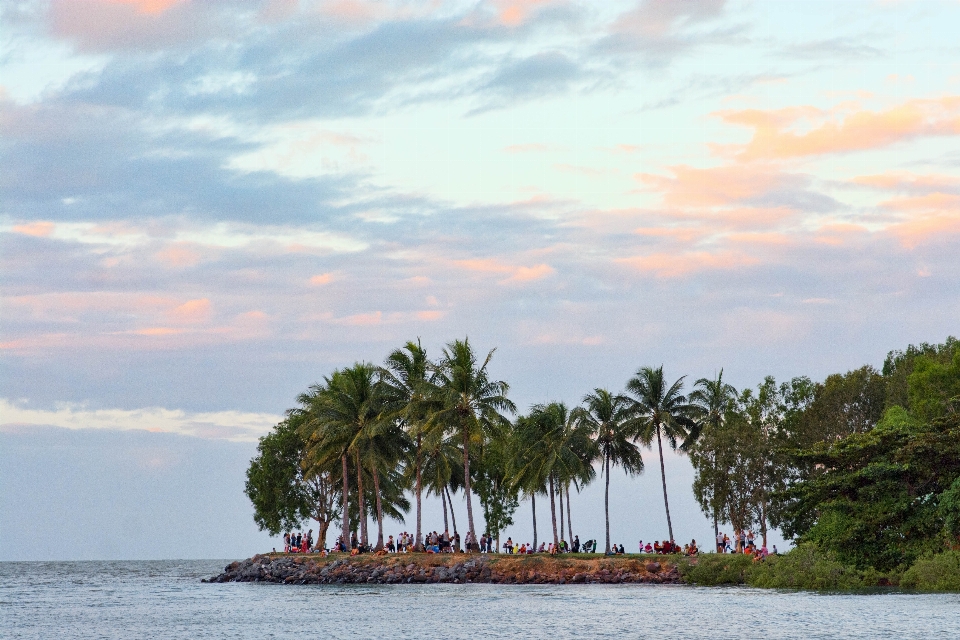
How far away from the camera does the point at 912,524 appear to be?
5262cm

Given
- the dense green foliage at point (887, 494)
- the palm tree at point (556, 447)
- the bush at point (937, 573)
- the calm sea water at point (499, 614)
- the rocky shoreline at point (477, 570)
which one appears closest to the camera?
the calm sea water at point (499, 614)

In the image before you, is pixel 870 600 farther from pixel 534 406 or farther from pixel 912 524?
pixel 534 406

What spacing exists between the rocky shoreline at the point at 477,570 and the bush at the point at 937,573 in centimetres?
1422

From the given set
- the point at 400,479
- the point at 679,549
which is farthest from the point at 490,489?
the point at 679,549

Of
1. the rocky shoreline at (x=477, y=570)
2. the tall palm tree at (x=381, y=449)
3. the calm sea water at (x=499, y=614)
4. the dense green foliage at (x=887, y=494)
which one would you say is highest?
the tall palm tree at (x=381, y=449)

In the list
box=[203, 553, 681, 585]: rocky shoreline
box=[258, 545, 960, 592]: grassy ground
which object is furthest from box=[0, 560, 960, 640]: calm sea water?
box=[203, 553, 681, 585]: rocky shoreline

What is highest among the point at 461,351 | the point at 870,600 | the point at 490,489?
the point at 461,351

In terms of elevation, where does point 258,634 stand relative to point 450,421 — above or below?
below

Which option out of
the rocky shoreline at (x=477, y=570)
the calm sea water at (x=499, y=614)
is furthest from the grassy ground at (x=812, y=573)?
the rocky shoreline at (x=477, y=570)

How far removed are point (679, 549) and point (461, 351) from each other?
2031 cm

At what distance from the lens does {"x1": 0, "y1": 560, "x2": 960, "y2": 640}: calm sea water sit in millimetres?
35531

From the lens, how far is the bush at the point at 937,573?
49.1 m

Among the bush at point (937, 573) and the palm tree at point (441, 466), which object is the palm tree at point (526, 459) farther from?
the bush at point (937, 573)

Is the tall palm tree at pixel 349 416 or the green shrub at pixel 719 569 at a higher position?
the tall palm tree at pixel 349 416
